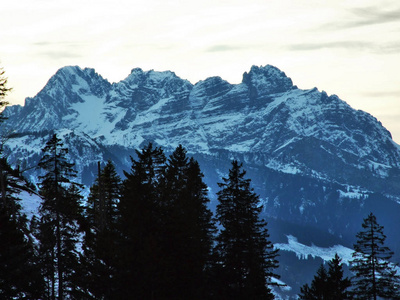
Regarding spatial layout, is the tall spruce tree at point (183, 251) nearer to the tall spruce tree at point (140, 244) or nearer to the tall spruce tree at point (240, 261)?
the tall spruce tree at point (140, 244)

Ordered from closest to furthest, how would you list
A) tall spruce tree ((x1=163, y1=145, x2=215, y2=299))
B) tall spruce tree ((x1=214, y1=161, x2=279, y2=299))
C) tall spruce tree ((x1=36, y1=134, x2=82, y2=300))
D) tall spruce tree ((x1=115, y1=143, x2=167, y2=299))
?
tall spruce tree ((x1=115, y1=143, x2=167, y2=299)) < tall spruce tree ((x1=163, y1=145, x2=215, y2=299)) < tall spruce tree ((x1=36, y1=134, x2=82, y2=300)) < tall spruce tree ((x1=214, y1=161, x2=279, y2=299))

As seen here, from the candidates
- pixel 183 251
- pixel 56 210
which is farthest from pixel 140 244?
pixel 56 210

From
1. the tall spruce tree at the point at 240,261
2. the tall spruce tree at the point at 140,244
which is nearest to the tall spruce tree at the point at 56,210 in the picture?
the tall spruce tree at the point at 140,244

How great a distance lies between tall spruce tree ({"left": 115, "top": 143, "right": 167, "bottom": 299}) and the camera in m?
42.3

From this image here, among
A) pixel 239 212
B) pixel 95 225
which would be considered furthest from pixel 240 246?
pixel 95 225

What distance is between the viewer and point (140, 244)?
43438mm

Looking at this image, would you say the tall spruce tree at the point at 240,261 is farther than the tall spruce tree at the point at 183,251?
Yes

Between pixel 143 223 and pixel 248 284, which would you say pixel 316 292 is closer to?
pixel 248 284

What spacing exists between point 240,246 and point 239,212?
2642 millimetres

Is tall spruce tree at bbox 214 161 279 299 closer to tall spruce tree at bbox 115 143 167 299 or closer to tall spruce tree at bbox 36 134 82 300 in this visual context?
tall spruce tree at bbox 115 143 167 299

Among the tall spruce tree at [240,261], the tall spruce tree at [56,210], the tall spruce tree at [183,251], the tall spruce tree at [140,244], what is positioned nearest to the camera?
the tall spruce tree at [140,244]

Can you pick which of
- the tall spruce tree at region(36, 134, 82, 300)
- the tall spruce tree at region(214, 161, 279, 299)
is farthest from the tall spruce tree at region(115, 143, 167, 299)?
the tall spruce tree at region(214, 161, 279, 299)

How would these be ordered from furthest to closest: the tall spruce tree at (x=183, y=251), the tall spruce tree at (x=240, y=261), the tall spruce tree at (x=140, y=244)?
the tall spruce tree at (x=240, y=261) < the tall spruce tree at (x=183, y=251) < the tall spruce tree at (x=140, y=244)

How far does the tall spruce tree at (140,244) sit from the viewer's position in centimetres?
4234
